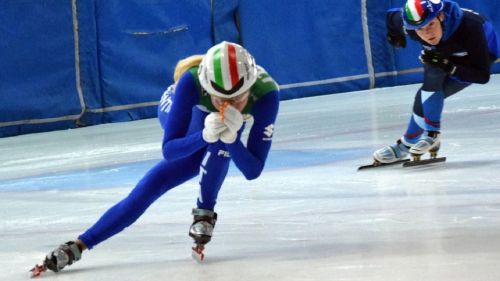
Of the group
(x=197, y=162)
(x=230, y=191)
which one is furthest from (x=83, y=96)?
(x=197, y=162)

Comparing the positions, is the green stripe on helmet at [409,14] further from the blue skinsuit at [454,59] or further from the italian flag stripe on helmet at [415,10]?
the blue skinsuit at [454,59]

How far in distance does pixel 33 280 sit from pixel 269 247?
857 millimetres

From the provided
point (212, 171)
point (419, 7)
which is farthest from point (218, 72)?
point (419, 7)

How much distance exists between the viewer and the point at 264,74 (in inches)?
159

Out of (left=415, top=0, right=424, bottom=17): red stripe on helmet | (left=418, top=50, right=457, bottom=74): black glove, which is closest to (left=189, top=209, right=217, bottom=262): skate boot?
(left=415, top=0, right=424, bottom=17): red stripe on helmet

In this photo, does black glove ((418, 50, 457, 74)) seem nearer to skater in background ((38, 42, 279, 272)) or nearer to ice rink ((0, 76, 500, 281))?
ice rink ((0, 76, 500, 281))

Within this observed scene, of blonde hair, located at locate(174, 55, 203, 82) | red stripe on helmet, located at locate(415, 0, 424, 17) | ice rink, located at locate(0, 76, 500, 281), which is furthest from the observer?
red stripe on helmet, located at locate(415, 0, 424, 17)

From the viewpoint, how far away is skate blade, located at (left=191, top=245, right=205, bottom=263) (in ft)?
12.7

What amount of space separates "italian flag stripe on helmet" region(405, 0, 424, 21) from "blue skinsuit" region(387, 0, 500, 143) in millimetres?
192

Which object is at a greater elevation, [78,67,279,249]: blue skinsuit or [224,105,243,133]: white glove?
[224,105,243,133]: white glove

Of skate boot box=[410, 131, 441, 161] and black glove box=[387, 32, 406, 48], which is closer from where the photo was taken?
skate boot box=[410, 131, 441, 161]

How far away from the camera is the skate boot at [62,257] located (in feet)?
12.7

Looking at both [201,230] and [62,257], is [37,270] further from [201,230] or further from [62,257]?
[201,230]

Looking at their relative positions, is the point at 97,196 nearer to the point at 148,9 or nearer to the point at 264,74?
the point at 264,74
